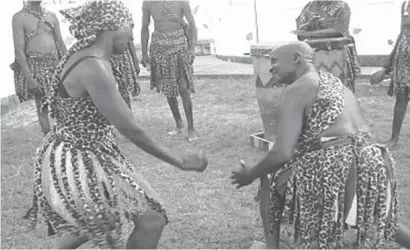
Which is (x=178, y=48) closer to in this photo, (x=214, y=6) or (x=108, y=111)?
(x=108, y=111)

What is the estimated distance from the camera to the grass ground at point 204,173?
13.1ft

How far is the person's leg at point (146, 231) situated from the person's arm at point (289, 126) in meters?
0.64

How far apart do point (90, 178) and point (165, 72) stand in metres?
3.84

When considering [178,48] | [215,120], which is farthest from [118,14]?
[215,120]

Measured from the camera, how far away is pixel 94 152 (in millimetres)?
2811

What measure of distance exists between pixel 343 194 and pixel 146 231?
3.29 ft

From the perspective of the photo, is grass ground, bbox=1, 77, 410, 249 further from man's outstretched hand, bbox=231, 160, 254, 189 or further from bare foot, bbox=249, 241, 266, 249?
man's outstretched hand, bbox=231, 160, 254, 189

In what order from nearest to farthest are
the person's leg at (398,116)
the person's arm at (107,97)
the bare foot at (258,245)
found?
the person's arm at (107,97), the bare foot at (258,245), the person's leg at (398,116)

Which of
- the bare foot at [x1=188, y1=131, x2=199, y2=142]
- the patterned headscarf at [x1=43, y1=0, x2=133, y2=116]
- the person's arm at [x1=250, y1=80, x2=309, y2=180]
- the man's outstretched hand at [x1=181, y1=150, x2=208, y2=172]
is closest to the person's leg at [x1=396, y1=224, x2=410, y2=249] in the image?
the person's arm at [x1=250, y1=80, x2=309, y2=180]

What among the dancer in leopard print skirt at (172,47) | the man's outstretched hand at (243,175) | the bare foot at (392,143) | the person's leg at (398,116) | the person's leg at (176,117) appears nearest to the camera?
the man's outstretched hand at (243,175)

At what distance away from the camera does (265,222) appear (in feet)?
10.8

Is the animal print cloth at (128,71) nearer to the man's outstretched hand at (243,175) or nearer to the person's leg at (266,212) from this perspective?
the person's leg at (266,212)

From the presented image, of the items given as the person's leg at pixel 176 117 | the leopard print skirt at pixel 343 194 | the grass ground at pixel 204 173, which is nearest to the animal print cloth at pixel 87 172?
the leopard print skirt at pixel 343 194

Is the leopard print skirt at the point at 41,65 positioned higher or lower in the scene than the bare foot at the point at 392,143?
higher
